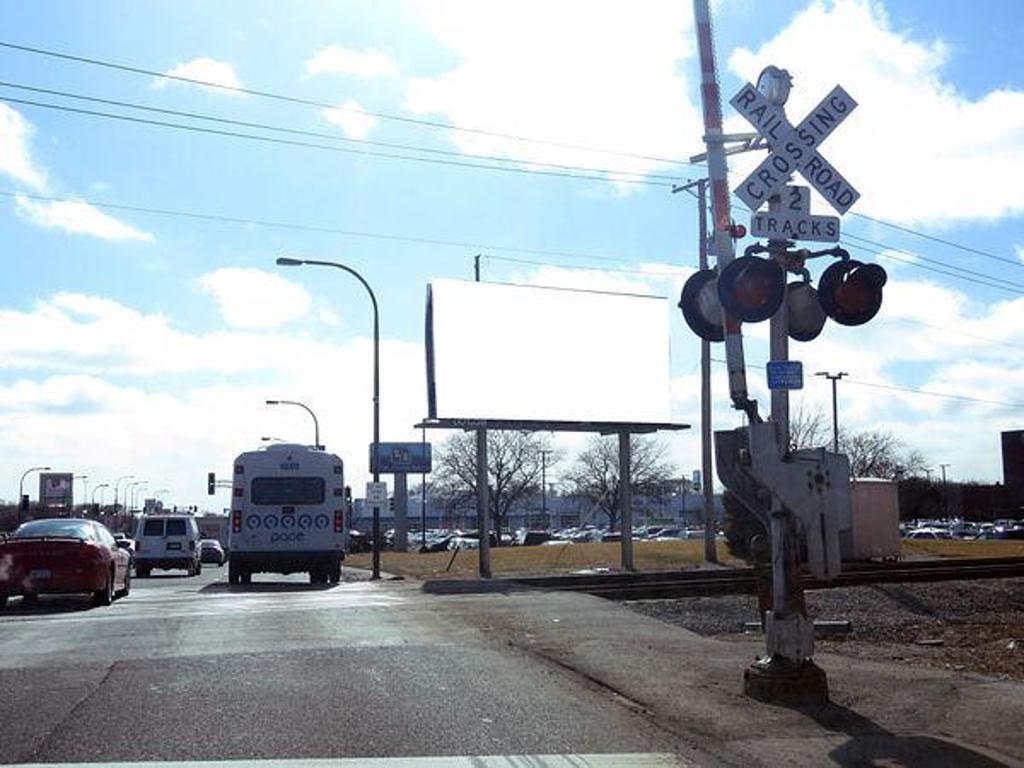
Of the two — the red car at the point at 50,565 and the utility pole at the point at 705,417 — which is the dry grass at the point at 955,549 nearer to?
the utility pole at the point at 705,417

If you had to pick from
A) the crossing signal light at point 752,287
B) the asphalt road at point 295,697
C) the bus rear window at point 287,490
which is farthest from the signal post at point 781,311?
the bus rear window at point 287,490

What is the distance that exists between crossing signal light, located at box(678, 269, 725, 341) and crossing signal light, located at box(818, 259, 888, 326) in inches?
35.9

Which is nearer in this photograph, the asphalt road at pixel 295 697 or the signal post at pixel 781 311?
the asphalt road at pixel 295 697

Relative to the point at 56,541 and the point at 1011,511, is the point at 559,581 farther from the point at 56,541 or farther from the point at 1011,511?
the point at 1011,511

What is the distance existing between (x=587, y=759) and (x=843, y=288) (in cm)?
420

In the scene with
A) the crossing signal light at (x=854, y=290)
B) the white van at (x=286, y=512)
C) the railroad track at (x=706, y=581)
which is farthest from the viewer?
the white van at (x=286, y=512)

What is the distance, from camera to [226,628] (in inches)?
502

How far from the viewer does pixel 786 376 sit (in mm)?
8547

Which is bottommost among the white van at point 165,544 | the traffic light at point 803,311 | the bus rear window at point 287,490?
the white van at point 165,544

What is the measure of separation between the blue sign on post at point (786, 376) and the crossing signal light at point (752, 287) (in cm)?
43

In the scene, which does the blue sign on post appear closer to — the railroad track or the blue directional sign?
the railroad track

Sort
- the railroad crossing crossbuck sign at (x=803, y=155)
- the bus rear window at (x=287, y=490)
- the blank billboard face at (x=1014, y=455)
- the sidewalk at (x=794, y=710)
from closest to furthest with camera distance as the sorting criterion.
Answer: the sidewalk at (x=794, y=710) → the railroad crossing crossbuck sign at (x=803, y=155) → the bus rear window at (x=287, y=490) → the blank billboard face at (x=1014, y=455)

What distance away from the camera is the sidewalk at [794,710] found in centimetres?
680

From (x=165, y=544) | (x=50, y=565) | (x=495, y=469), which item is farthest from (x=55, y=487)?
(x=50, y=565)
